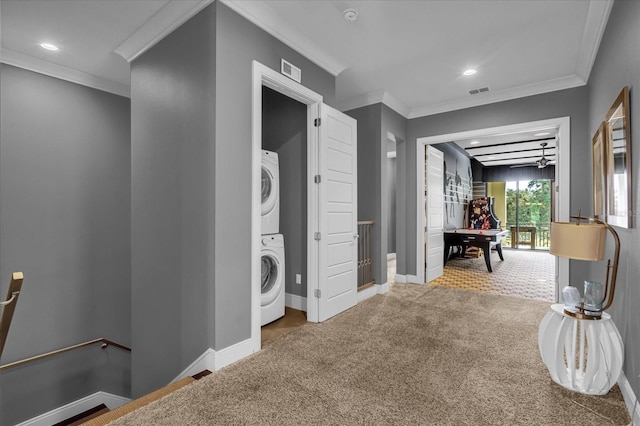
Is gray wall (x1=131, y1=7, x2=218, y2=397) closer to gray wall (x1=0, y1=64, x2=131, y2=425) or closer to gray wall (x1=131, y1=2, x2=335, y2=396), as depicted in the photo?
gray wall (x1=131, y1=2, x2=335, y2=396)

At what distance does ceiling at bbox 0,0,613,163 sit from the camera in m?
2.44

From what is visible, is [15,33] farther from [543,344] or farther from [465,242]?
[465,242]

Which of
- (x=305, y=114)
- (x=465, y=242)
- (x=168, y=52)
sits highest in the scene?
(x=168, y=52)

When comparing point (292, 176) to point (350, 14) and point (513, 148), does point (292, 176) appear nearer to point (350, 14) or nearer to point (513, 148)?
point (350, 14)

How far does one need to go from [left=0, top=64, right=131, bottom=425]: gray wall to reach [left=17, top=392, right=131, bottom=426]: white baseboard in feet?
0.23

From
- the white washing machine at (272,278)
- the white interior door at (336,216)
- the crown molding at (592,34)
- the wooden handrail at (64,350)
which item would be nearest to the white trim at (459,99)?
the crown molding at (592,34)

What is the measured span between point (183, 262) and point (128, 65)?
93.3 inches

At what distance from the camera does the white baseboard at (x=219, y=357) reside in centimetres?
219

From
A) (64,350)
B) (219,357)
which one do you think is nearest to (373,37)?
(219,357)

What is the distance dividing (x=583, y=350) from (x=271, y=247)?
8.30 feet

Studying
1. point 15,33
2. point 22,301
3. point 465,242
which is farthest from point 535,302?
point 15,33

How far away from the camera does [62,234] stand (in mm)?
3406

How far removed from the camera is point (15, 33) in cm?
274

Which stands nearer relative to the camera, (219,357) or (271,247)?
(219,357)
